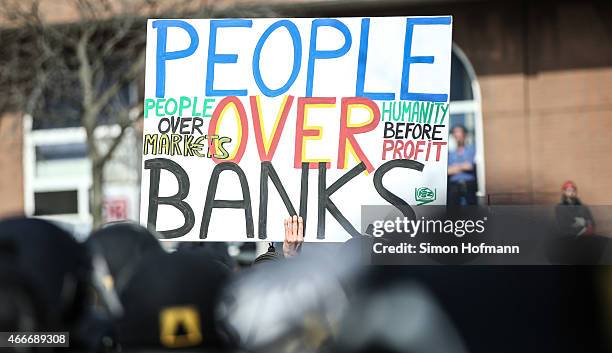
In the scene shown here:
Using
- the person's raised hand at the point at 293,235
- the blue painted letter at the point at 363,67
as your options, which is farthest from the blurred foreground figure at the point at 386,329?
the blue painted letter at the point at 363,67

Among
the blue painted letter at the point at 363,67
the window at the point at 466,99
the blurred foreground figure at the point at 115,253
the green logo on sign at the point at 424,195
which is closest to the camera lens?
the blurred foreground figure at the point at 115,253

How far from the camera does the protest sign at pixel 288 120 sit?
19.0ft

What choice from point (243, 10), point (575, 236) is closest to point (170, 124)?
point (575, 236)

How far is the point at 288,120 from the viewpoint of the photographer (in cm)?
593

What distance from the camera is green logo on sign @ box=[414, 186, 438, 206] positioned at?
5.74 metres

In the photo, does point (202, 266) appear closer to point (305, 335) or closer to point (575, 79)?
point (305, 335)

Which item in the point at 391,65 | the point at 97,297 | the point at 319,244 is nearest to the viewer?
the point at 97,297

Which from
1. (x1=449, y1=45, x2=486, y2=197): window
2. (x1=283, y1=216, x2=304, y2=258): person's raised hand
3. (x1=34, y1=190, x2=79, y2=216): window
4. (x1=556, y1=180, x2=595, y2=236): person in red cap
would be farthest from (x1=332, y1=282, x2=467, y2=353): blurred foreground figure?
(x1=34, y1=190, x2=79, y2=216): window

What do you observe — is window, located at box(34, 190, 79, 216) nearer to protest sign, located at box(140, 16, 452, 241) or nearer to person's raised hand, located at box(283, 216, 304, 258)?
protest sign, located at box(140, 16, 452, 241)

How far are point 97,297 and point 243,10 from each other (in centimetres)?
946

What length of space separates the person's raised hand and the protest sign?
0.16 metres

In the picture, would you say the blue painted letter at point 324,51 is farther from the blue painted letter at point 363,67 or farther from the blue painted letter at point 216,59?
the blue painted letter at point 216,59

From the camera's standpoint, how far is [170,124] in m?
5.96

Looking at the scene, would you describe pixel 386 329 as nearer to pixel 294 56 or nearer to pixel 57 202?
pixel 294 56
